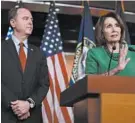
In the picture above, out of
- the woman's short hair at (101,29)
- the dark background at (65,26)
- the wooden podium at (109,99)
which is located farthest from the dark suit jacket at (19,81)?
the dark background at (65,26)

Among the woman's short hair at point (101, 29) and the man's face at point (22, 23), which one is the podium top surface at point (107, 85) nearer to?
the woman's short hair at point (101, 29)

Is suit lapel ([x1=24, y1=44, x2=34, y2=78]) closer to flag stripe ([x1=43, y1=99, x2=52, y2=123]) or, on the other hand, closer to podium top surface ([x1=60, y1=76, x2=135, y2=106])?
podium top surface ([x1=60, y1=76, x2=135, y2=106])

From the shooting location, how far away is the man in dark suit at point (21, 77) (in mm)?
2150

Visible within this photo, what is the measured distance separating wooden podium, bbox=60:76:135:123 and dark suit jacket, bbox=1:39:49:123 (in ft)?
2.96

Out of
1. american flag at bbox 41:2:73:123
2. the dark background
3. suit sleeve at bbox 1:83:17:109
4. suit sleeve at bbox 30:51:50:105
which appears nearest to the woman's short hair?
suit sleeve at bbox 30:51:50:105

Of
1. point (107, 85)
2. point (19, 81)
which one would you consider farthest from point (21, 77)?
point (107, 85)

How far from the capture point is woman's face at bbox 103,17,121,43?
2104 millimetres

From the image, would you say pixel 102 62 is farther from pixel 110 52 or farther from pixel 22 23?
pixel 22 23

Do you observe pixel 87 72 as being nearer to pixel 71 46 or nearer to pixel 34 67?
pixel 34 67

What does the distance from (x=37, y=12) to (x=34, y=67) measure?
143 inches

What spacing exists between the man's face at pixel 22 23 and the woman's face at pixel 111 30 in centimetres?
52

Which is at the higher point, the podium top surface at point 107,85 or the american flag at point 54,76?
Result: the podium top surface at point 107,85

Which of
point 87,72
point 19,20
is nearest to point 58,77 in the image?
point 19,20

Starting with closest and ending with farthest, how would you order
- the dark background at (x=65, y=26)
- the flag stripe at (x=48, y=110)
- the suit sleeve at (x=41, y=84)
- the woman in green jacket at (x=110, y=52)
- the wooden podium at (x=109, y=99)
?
the wooden podium at (x=109, y=99)
the woman in green jacket at (x=110, y=52)
the suit sleeve at (x=41, y=84)
the flag stripe at (x=48, y=110)
the dark background at (x=65, y=26)
